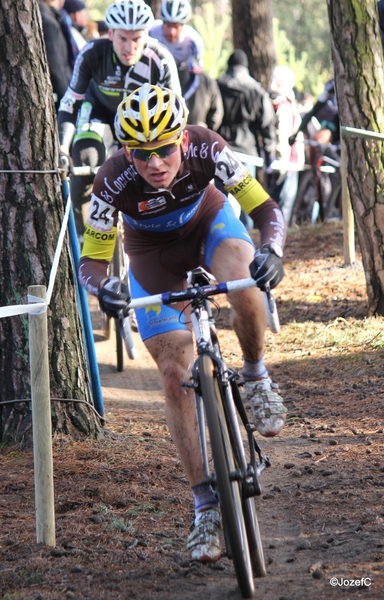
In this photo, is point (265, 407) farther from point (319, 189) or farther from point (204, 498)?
point (319, 189)

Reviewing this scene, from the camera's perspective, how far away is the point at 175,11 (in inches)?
384

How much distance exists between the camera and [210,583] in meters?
3.63

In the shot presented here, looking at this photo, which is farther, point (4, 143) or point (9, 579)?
point (4, 143)

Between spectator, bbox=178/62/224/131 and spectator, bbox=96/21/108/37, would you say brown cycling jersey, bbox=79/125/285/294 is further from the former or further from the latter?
spectator, bbox=96/21/108/37

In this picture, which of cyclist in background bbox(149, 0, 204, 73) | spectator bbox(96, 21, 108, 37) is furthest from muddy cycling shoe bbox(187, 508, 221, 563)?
spectator bbox(96, 21, 108, 37)

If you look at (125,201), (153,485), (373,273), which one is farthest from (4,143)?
(373,273)

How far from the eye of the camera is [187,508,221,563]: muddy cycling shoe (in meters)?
3.76

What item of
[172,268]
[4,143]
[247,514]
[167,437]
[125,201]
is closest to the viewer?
[247,514]

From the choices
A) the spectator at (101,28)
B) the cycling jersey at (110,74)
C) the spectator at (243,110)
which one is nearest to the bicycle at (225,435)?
the cycling jersey at (110,74)

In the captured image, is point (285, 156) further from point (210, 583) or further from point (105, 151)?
point (210, 583)

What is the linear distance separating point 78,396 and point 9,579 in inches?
67.1

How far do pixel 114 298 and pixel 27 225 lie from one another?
164 centimetres

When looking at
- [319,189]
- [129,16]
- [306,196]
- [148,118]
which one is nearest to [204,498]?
[148,118]

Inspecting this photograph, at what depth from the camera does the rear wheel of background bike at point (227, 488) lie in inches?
128
